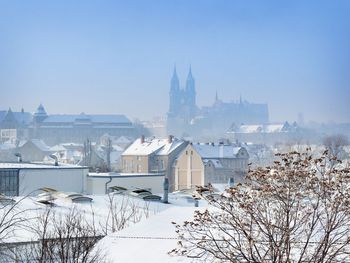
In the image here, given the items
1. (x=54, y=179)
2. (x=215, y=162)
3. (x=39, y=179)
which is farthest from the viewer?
(x=215, y=162)

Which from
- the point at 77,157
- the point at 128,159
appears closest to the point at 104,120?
the point at 77,157

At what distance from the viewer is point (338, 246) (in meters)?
5.77

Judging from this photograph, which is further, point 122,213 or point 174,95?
point 174,95

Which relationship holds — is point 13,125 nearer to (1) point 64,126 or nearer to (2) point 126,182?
(1) point 64,126

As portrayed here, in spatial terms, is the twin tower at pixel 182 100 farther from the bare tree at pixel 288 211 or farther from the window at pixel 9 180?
the bare tree at pixel 288 211

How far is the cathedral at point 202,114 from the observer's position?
11944 cm

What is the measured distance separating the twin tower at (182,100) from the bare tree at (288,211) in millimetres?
124801

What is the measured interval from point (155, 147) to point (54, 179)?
22.0 meters

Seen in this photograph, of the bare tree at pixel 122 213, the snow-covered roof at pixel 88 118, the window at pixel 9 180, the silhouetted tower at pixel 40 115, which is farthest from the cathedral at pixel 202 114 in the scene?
the bare tree at pixel 122 213

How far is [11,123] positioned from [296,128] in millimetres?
43062

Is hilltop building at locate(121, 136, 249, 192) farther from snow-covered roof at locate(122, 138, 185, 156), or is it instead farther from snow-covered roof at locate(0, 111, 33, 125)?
snow-covered roof at locate(0, 111, 33, 125)

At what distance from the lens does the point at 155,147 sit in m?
47.8

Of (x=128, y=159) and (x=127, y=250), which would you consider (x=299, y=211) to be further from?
(x=128, y=159)

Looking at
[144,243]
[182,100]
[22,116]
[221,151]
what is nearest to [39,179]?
[144,243]
